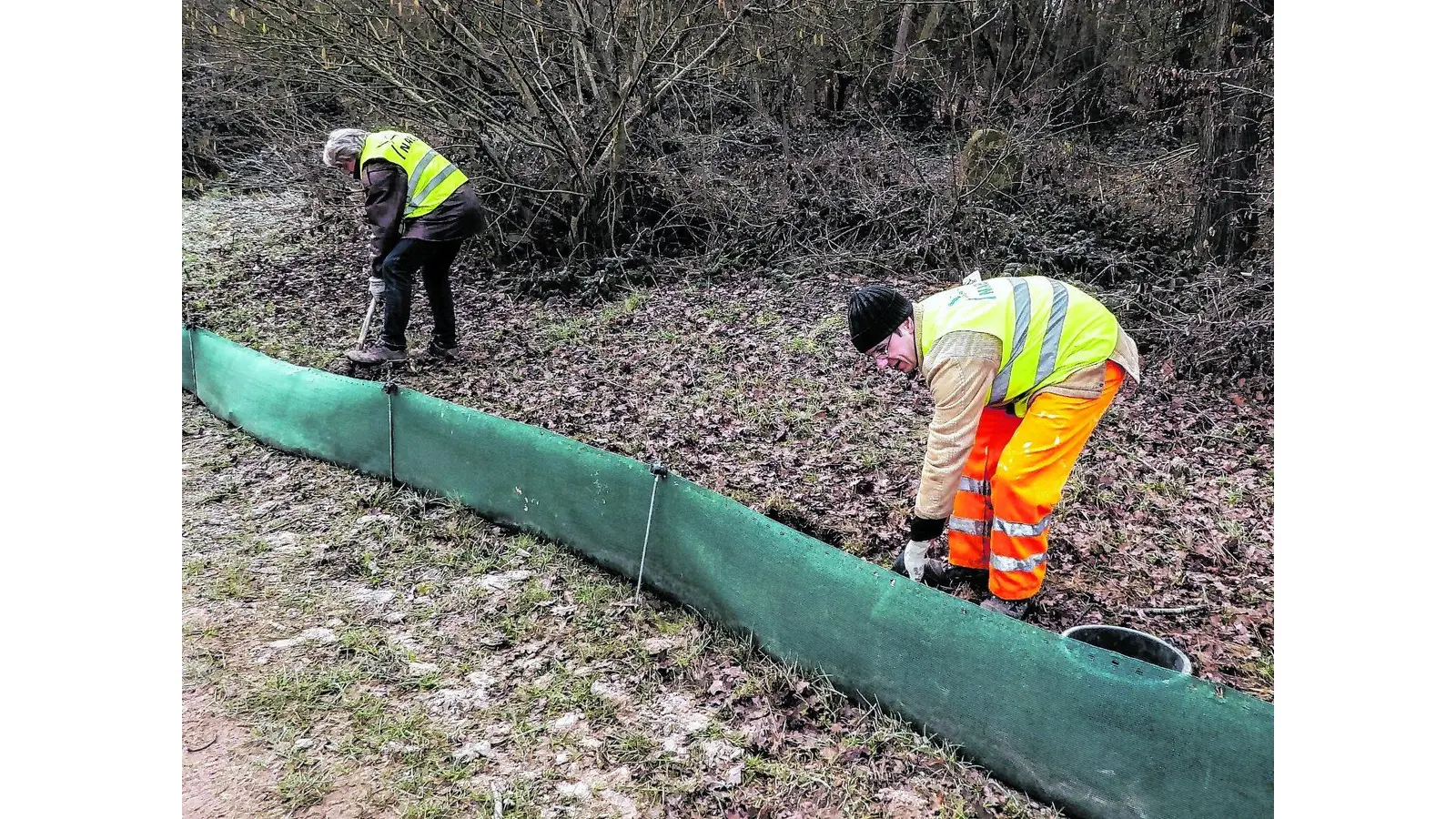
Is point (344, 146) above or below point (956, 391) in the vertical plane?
above

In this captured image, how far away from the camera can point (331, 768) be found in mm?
2889

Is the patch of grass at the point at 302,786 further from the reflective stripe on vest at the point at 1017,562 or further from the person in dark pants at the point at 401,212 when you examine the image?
the person in dark pants at the point at 401,212

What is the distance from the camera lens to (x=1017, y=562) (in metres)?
3.19

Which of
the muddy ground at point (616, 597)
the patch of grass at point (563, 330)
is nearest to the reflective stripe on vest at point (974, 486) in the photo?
the muddy ground at point (616, 597)

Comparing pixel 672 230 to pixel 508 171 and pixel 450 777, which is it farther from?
pixel 450 777

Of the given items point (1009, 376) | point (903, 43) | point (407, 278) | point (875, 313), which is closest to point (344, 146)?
point (407, 278)

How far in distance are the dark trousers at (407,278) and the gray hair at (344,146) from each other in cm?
60

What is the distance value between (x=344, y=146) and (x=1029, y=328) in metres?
4.53

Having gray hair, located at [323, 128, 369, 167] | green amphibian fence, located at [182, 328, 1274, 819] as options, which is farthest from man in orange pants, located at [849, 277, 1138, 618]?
gray hair, located at [323, 128, 369, 167]

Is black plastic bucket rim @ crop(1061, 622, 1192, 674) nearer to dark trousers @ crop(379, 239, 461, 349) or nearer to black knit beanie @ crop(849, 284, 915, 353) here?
black knit beanie @ crop(849, 284, 915, 353)

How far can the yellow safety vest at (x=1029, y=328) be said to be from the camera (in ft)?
9.89

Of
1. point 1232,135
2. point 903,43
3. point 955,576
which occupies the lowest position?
point 955,576

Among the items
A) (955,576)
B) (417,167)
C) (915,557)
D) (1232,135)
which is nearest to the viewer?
(915,557)

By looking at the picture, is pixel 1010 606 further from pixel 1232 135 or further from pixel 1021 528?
pixel 1232 135
